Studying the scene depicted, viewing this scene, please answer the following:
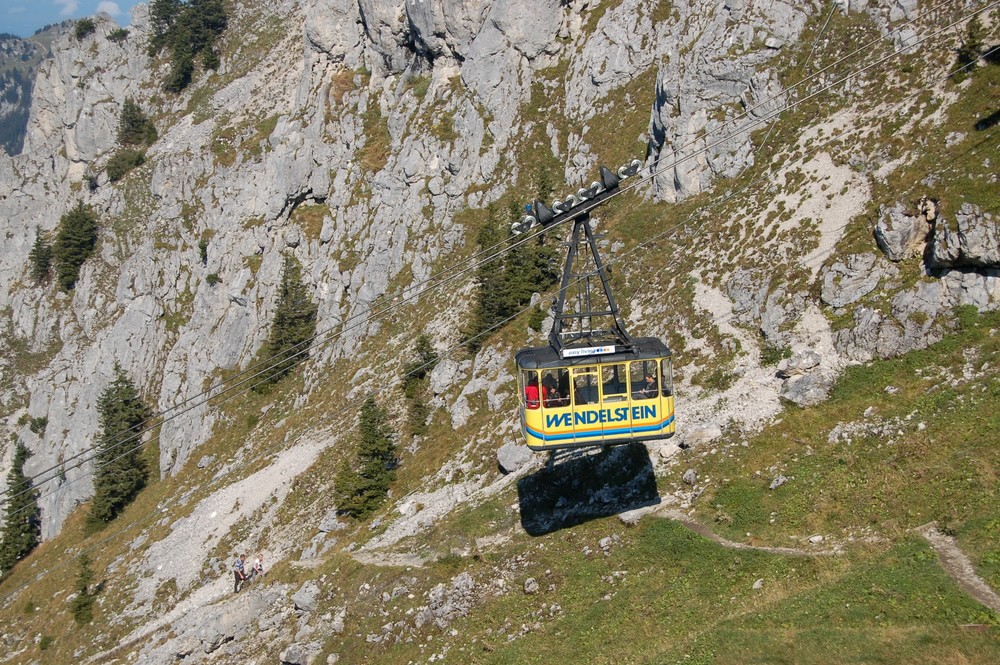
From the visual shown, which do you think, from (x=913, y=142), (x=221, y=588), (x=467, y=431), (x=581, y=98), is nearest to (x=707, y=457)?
(x=467, y=431)

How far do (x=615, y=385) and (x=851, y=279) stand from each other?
48.4 ft

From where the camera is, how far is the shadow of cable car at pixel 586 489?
26.0m

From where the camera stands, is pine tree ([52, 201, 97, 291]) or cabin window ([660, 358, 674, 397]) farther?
pine tree ([52, 201, 97, 291])

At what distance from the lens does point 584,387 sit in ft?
68.6

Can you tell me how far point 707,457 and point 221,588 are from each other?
29895 millimetres

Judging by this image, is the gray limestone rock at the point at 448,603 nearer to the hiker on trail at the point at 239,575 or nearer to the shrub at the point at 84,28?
the hiker on trail at the point at 239,575

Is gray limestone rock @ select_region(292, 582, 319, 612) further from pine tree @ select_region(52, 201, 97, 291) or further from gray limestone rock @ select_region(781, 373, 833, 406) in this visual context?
pine tree @ select_region(52, 201, 97, 291)

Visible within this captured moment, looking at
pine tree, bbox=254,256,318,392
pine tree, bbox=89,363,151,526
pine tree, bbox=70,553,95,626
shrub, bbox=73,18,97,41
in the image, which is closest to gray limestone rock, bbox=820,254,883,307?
pine tree, bbox=254,256,318,392

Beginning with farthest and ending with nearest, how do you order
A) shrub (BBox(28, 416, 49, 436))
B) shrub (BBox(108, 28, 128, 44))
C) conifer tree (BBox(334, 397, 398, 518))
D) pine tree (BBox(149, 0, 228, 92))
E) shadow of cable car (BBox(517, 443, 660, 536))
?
1. shrub (BBox(108, 28, 128, 44))
2. pine tree (BBox(149, 0, 228, 92))
3. shrub (BBox(28, 416, 49, 436))
4. conifer tree (BBox(334, 397, 398, 518))
5. shadow of cable car (BBox(517, 443, 660, 536))

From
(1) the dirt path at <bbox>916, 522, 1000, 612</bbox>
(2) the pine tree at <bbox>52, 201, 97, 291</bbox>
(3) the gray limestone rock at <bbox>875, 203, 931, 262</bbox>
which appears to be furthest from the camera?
(2) the pine tree at <bbox>52, 201, 97, 291</bbox>

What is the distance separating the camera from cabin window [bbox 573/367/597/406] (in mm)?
20875

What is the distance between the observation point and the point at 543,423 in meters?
21.1

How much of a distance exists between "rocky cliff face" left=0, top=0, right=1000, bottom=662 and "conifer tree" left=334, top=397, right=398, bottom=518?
329 centimetres

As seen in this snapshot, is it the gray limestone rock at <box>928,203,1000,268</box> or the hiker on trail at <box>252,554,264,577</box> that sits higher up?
the gray limestone rock at <box>928,203,1000,268</box>
